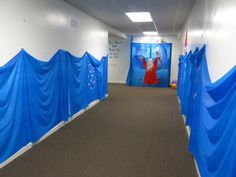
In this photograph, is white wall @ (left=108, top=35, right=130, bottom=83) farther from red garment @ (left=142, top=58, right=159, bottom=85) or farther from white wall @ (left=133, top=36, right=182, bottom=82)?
red garment @ (left=142, top=58, right=159, bottom=85)

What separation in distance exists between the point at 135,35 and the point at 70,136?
827 centimetres

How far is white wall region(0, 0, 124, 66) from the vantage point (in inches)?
112

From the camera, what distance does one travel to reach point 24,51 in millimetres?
3133

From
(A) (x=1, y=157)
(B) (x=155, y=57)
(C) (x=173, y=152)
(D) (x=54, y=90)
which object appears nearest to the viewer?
(A) (x=1, y=157)

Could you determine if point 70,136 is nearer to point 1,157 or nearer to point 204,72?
point 1,157

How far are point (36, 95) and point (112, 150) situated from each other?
1513 mm

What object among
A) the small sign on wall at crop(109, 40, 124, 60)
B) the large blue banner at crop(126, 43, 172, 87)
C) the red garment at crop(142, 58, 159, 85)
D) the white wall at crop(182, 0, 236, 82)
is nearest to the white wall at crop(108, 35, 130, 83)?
the small sign on wall at crop(109, 40, 124, 60)

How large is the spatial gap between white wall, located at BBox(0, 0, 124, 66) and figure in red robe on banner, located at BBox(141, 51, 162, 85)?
5.11 m

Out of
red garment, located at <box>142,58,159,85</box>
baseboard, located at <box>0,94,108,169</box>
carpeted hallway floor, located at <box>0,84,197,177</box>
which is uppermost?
red garment, located at <box>142,58,159,85</box>

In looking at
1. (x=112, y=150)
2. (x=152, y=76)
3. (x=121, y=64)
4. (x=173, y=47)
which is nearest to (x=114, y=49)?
(x=121, y=64)

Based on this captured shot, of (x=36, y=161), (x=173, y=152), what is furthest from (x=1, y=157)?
(x=173, y=152)

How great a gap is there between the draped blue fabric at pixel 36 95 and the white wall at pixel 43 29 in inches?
6.4

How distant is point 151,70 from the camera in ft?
35.4

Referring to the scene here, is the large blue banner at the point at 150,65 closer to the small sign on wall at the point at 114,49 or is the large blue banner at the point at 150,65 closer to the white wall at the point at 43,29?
the small sign on wall at the point at 114,49
